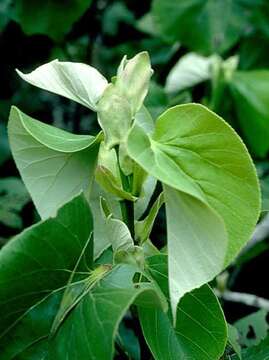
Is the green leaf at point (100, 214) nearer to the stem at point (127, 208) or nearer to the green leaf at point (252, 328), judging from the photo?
the stem at point (127, 208)

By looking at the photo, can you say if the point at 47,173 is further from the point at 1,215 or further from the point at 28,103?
the point at 28,103

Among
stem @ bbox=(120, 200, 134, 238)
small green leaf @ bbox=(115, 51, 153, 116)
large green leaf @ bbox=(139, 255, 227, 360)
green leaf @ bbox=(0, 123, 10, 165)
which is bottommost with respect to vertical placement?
green leaf @ bbox=(0, 123, 10, 165)

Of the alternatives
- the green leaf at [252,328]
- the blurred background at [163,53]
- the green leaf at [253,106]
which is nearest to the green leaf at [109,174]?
the green leaf at [252,328]

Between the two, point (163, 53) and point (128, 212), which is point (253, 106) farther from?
point (128, 212)

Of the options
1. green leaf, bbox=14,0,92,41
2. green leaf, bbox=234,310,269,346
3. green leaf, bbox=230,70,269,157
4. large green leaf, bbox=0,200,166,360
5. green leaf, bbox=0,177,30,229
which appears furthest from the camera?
green leaf, bbox=230,70,269,157

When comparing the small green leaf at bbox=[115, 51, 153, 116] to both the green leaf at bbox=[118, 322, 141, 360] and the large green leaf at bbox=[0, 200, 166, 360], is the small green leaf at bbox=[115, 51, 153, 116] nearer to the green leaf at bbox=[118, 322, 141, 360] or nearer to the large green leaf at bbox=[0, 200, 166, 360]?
the large green leaf at bbox=[0, 200, 166, 360]

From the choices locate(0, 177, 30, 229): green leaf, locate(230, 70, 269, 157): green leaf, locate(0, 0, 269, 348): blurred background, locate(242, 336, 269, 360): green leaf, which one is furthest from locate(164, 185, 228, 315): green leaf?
locate(230, 70, 269, 157): green leaf


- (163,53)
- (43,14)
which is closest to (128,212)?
(43,14)

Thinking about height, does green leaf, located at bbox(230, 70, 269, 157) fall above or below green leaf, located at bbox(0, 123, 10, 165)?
below
